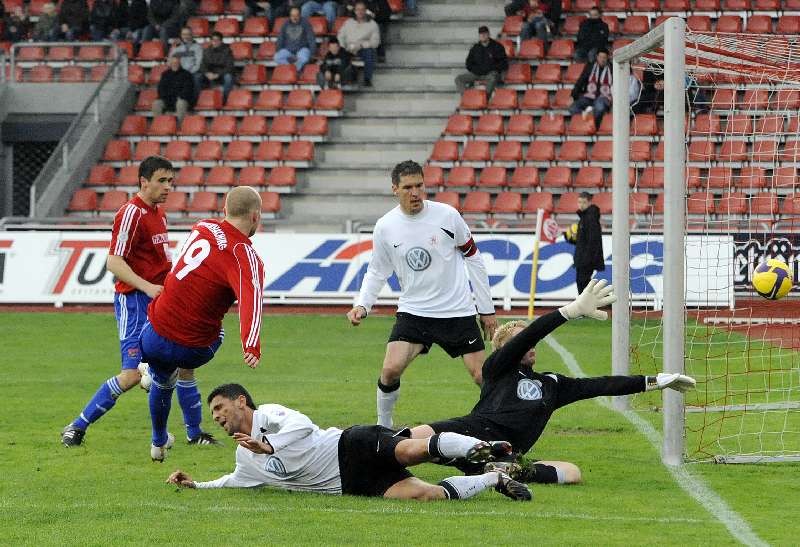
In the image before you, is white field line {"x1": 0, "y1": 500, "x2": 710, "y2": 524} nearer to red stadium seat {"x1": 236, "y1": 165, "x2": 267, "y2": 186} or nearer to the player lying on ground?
the player lying on ground

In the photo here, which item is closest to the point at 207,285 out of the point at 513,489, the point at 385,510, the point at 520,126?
the point at 385,510

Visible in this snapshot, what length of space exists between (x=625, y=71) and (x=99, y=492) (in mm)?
5829

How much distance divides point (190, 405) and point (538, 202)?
1637 cm

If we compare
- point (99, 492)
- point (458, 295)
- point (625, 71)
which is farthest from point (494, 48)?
point (99, 492)

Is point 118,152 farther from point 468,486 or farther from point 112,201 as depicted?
point 468,486

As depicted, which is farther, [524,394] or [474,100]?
[474,100]

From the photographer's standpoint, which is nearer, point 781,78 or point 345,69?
point 781,78

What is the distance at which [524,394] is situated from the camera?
851 centimetres

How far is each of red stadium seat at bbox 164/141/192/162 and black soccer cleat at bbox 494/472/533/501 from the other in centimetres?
2163

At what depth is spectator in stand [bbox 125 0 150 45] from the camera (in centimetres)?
3066

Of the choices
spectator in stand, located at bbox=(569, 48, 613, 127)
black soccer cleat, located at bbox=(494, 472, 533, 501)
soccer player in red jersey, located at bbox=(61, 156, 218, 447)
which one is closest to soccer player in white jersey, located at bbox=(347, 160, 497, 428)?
soccer player in red jersey, located at bbox=(61, 156, 218, 447)

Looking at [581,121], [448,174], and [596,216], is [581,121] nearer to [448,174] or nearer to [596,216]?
[448,174]

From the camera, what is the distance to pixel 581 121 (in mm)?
27016

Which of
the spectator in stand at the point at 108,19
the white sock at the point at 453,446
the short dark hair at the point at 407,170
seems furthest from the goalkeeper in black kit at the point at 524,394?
the spectator in stand at the point at 108,19
